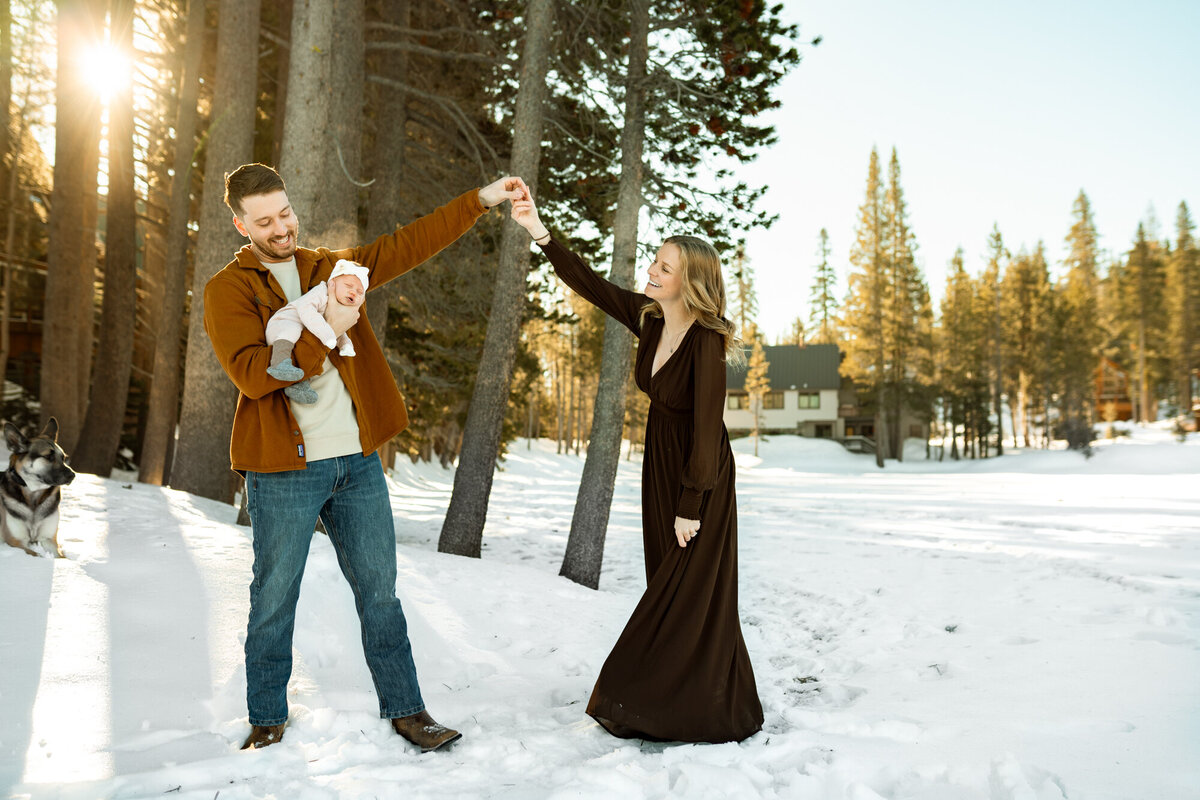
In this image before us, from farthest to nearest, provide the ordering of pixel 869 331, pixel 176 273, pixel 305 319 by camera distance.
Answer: pixel 869 331
pixel 176 273
pixel 305 319

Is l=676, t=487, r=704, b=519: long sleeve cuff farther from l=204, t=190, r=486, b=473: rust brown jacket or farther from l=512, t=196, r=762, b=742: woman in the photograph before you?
l=204, t=190, r=486, b=473: rust brown jacket

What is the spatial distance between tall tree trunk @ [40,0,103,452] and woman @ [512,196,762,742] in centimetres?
1164

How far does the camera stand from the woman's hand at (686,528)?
3588 mm

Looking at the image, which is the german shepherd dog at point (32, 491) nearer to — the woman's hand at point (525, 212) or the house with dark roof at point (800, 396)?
the woman's hand at point (525, 212)

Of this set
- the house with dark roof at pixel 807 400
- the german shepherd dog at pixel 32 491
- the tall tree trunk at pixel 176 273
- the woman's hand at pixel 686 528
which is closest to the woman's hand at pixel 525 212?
the woman's hand at pixel 686 528

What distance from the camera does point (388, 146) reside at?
34.6 ft

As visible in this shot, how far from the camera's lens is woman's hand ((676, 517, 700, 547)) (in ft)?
11.8

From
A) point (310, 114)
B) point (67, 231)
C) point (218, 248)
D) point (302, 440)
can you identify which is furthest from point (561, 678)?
point (67, 231)

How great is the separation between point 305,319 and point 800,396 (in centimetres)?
5202

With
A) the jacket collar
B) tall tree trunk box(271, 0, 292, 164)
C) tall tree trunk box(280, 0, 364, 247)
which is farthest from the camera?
tall tree trunk box(271, 0, 292, 164)

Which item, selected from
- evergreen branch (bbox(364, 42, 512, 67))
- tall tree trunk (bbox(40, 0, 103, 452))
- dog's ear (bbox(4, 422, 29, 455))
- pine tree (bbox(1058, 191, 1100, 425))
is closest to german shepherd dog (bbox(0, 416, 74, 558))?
dog's ear (bbox(4, 422, 29, 455))

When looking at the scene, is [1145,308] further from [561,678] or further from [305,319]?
→ [305,319]

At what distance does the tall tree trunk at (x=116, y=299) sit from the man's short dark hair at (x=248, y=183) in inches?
443

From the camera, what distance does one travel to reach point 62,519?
6477mm
